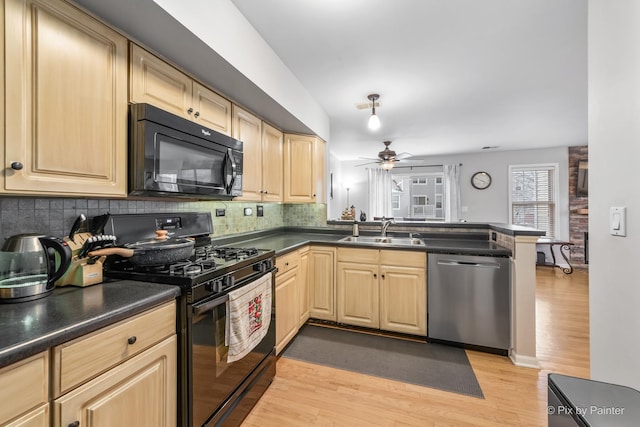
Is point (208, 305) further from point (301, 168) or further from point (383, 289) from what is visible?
point (301, 168)

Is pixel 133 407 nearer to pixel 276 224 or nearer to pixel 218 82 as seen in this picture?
pixel 218 82

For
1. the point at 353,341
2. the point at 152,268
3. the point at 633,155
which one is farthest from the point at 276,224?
the point at 633,155

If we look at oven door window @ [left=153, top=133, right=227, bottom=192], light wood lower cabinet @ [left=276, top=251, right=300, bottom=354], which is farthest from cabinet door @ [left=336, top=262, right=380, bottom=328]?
oven door window @ [left=153, top=133, right=227, bottom=192]

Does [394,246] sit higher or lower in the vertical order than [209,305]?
higher

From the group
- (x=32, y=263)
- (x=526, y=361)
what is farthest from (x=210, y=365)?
(x=526, y=361)

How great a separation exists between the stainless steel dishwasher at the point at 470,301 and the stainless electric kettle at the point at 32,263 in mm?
2435

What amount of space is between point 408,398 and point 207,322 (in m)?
1.38

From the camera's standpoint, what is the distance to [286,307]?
2289mm

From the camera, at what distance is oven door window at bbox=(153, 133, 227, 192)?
1.42 m

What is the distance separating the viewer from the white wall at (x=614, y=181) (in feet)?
3.02

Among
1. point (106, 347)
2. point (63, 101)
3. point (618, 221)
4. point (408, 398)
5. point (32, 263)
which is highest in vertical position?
point (63, 101)

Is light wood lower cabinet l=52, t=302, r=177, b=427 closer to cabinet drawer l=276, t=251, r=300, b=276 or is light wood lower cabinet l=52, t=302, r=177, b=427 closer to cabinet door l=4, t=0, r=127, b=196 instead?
cabinet door l=4, t=0, r=127, b=196

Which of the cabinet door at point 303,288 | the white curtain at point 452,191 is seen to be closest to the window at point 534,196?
the white curtain at point 452,191

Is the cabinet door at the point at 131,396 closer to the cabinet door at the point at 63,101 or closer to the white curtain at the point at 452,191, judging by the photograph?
the cabinet door at the point at 63,101
